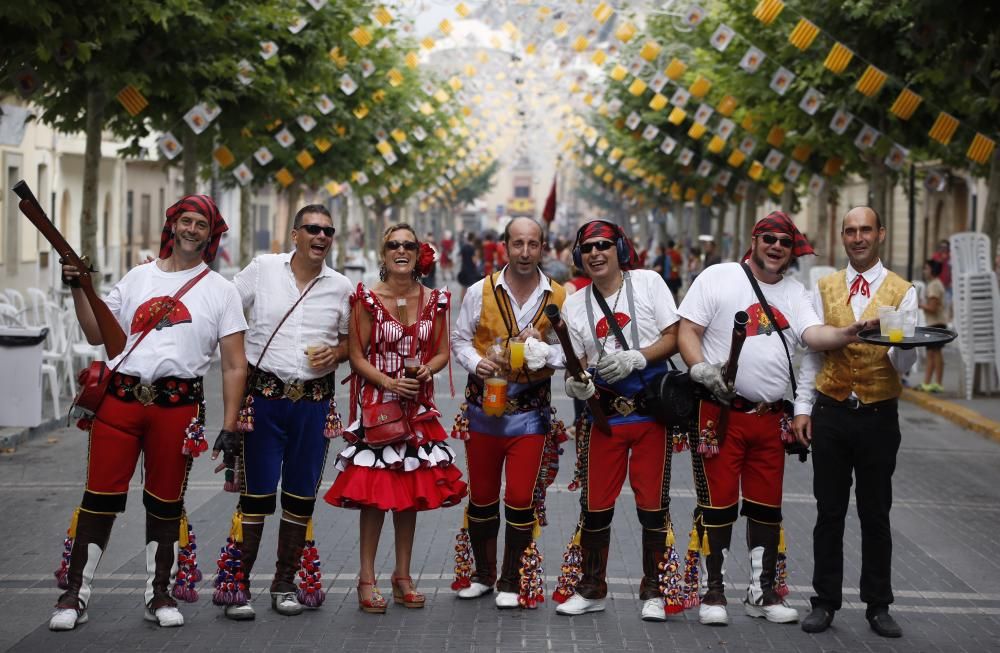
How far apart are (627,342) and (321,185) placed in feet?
121

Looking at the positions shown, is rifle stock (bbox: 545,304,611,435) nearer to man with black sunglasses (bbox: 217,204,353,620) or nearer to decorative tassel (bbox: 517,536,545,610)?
decorative tassel (bbox: 517,536,545,610)

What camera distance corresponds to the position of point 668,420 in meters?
6.87

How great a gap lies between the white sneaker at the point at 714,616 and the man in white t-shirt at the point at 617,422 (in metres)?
0.15

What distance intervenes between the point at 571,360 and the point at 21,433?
26.6 ft

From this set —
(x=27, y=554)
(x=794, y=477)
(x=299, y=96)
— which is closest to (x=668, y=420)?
(x=27, y=554)

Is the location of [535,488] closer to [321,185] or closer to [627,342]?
[627,342]

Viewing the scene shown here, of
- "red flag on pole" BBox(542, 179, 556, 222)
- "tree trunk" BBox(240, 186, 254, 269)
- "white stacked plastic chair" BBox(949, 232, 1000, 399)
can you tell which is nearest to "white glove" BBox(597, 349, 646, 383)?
"white stacked plastic chair" BBox(949, 232, 1000, 399)

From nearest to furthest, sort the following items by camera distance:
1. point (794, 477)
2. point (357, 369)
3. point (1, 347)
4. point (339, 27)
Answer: point (357, 369), point (794, 477), point (1, 347), point (339, 27)

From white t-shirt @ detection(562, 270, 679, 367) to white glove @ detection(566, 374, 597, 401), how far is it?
0.27 m

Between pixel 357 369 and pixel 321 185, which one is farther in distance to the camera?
pixel 321 185

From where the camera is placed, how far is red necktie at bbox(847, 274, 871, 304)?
22.9ft

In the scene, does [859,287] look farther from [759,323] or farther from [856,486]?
[856,486]

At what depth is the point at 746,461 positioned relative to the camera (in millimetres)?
6988

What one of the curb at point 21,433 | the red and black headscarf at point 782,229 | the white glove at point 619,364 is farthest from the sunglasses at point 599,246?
the curb at point 21,433
